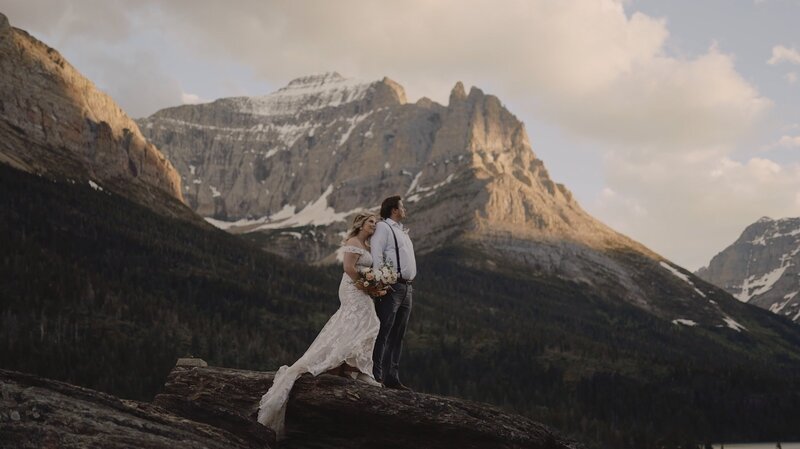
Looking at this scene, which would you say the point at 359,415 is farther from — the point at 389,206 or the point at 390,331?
the point at 389,206

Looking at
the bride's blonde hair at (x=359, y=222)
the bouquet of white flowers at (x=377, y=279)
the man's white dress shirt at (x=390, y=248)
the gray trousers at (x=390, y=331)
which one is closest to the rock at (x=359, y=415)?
the gray trousers at (x=390, y=331)

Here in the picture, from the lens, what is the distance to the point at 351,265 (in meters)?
23.0

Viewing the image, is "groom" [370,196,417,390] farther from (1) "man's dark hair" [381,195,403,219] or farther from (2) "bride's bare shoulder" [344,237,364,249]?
(2) "bride's bare shoulder" [344,237,364,249]

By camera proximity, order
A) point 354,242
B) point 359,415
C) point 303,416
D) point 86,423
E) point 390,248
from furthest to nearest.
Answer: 1. point 354,242
2. point 390,248
3. point 303,416
4. point 359,415
5. point 86,423

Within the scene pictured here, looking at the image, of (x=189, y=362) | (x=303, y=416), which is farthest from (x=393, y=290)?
(x=189, y=362)

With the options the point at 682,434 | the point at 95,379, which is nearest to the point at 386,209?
the point at 95,379

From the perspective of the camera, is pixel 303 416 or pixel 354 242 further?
pixel 354 242

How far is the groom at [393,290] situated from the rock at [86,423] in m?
4.87

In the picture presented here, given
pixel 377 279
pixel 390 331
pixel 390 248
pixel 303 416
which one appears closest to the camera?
pixel 303 416

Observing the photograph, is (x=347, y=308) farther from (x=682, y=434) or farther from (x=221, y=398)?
(x=682, y=434)

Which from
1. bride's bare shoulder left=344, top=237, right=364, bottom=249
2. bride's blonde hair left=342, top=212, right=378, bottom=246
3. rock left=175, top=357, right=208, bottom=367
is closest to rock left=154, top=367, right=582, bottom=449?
rock left=175, top=357, right=208, bottom=367

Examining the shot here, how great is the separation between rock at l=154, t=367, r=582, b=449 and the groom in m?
1.49

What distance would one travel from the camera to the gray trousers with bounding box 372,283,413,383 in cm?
2350

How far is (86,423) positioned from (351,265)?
27.1 ft
